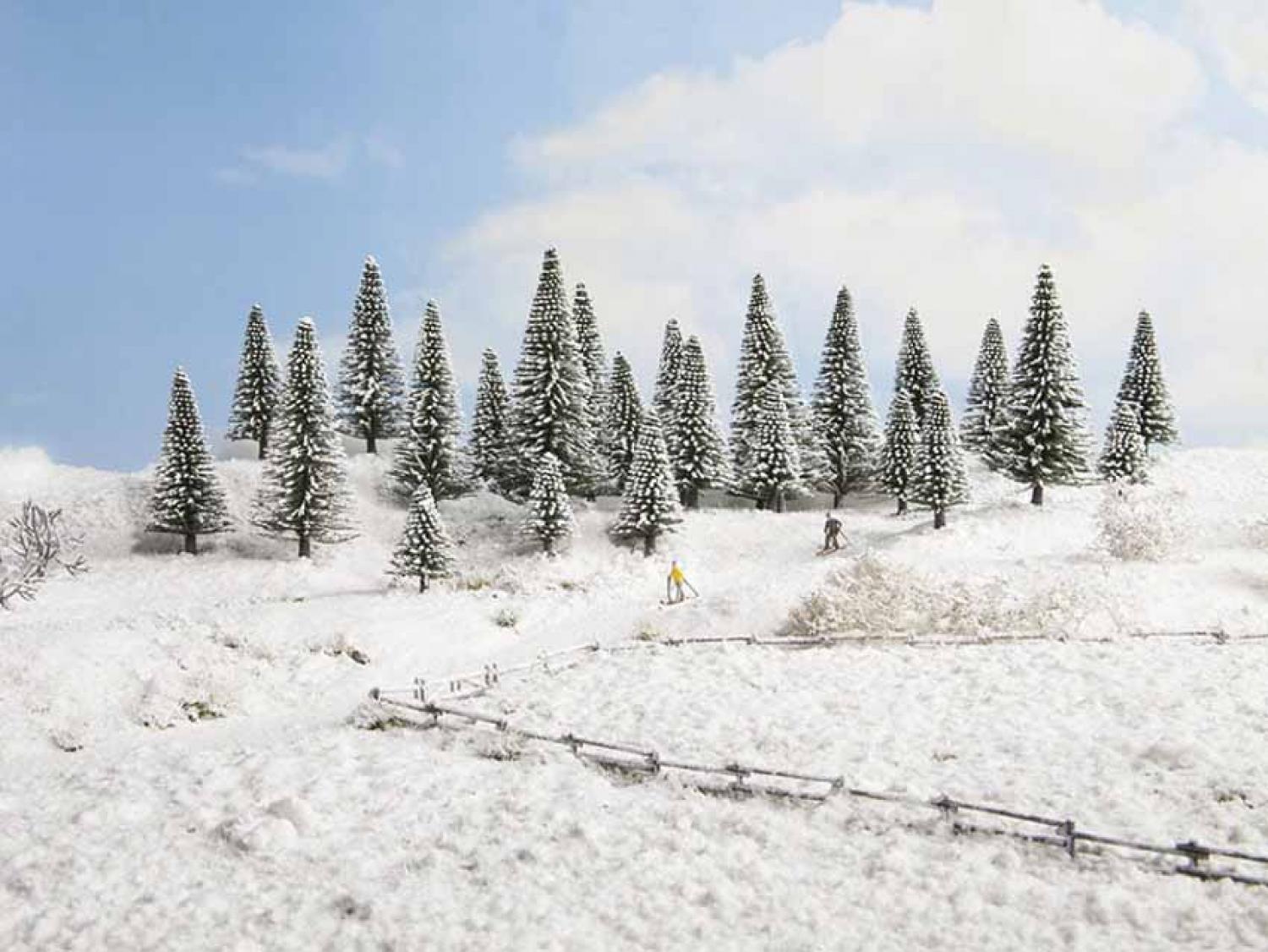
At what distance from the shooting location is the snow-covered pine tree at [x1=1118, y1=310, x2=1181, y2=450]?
2495 inches

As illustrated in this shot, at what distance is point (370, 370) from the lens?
63375 mm

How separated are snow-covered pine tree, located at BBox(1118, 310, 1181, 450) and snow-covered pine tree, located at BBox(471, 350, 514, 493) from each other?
42.6 metres

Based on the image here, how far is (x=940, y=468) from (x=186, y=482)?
39.0m

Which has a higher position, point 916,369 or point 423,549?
point 916,369

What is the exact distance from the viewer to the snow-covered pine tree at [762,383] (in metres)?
59.2

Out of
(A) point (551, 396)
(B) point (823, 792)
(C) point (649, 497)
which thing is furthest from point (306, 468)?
(B) point (823, 792)

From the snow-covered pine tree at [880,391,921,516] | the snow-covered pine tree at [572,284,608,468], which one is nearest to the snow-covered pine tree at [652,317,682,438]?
the snow-covered pine tree at [572,284,608,468]

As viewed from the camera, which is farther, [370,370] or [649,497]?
[370,370]

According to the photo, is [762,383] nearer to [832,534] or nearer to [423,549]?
[832,534]

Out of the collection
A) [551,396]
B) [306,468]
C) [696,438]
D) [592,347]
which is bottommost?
[306,468]

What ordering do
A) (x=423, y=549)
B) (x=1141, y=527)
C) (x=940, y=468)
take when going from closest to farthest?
(x=1141, y=527) < (x=423, y=549) < (x=940, y=468)

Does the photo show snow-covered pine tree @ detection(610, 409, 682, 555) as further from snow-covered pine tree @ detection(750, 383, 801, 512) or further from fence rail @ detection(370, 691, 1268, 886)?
fence rail @ detection(370, 691, 1268, 886)

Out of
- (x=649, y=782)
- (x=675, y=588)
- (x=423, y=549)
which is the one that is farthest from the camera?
(x=675, y=588)

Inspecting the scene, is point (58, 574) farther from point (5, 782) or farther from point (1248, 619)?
point (1248, 619)
